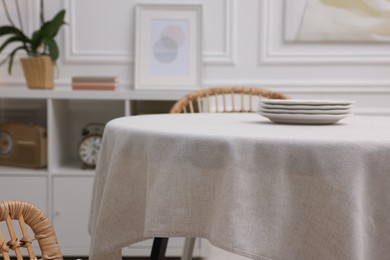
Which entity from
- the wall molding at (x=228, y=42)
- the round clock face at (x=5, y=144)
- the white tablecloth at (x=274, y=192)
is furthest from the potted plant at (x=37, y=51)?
the white tablecloth at (x=274, y=192)

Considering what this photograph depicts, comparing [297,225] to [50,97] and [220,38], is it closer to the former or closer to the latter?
[50,97]

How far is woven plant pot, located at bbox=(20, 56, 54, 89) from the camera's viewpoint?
2824 mm

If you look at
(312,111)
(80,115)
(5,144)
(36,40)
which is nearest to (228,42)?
(80,115)

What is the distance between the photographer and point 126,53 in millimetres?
3082

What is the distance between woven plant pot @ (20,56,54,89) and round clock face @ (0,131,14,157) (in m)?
0.28

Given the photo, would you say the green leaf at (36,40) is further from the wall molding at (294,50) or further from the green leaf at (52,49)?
the wall molding at (294,50)

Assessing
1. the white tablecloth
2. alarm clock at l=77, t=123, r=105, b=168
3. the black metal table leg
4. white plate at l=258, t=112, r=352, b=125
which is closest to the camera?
the white tablecloth

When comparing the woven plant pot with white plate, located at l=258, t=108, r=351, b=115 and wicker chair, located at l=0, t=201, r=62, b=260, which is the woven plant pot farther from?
wicker chair, located at l=0, t=201, r=62, b=260

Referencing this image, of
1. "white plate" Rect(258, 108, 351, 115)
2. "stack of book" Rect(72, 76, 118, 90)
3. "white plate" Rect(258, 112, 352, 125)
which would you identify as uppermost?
"stack of book" Rect(72, 76, 118, 90)

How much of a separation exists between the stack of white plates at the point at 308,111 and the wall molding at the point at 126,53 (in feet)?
5.73

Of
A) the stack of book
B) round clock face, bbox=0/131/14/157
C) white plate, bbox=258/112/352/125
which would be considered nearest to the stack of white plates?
white plate, bbox=258/112/352/125

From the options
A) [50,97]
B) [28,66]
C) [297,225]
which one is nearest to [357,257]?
[297,225]

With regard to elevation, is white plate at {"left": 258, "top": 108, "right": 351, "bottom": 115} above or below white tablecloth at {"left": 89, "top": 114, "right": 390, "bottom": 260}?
above

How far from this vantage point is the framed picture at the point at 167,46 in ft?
9.92
